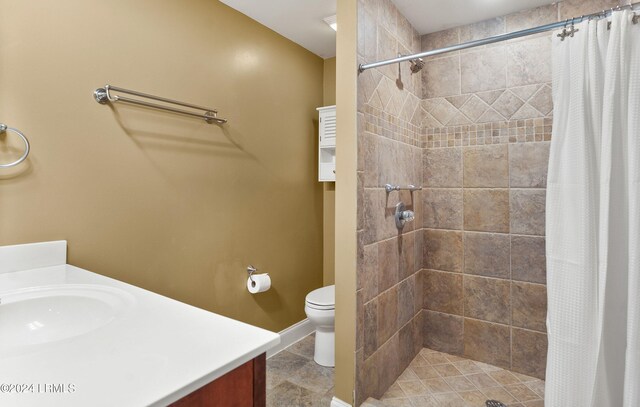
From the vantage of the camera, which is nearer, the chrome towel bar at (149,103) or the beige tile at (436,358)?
the chrome towel bar at (149,103)

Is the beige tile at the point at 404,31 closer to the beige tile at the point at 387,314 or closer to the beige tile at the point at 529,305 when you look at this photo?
the beige tile at the point at 387,314

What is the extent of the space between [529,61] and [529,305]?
5.08 ft

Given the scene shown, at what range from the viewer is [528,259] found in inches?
84.4

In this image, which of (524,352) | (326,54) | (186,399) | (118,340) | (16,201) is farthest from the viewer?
(326,54)

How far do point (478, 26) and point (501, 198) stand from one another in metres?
1.19

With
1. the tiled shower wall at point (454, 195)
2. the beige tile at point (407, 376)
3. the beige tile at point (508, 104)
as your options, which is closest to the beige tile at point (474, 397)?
the beige tile at point (407, 376)

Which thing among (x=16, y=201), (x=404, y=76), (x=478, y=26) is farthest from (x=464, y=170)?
(x=16, y=201)

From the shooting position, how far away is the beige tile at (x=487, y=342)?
2.22m

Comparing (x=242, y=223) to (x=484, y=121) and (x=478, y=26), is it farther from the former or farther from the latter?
(x=478, y=26)

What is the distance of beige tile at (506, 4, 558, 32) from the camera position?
2.09 meters

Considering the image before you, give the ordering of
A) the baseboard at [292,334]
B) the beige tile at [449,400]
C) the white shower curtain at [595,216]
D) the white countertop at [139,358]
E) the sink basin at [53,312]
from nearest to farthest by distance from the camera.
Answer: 1. the white countertop at [139,358]
2. the sink basin at [53,312]
3. the white shower curtain at [595,216]
4. the beige tile at [449,400]
5. the baseboard at [292,334]

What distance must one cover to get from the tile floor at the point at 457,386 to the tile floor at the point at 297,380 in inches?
13.2

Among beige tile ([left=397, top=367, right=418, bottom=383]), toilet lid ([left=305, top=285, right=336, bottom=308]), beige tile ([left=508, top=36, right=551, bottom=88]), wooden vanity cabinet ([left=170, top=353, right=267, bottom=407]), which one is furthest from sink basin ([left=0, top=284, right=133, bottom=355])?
beige tile ([left=508, top=36, right=551, bottom=88])

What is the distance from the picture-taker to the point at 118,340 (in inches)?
28.2
